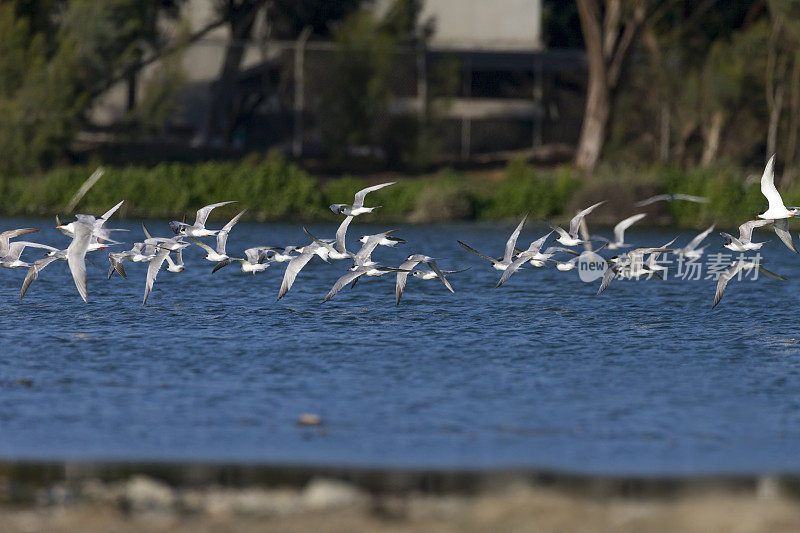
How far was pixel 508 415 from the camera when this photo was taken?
1573 centimetres

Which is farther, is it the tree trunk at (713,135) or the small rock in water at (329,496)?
the tree trunk at (713,135)

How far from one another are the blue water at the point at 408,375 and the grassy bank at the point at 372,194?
1271cm

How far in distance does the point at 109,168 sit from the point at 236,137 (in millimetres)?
9252

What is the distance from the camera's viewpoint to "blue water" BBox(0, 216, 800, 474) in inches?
550

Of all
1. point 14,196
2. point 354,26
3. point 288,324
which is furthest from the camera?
point 354,26

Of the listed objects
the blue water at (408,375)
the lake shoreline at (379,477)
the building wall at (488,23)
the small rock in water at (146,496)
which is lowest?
the blue water at (408,375)

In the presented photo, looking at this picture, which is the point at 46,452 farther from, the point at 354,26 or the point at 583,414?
the point at 354,26

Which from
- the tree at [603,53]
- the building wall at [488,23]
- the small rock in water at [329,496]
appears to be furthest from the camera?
the building wall at [488,23]

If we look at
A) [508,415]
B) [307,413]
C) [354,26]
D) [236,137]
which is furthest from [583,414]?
[236,137]

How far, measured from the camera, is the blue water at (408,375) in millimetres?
13977

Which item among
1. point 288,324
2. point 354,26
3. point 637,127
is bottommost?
point 288,324

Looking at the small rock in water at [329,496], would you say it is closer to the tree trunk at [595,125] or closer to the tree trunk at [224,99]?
the tree trunk at [595,125]

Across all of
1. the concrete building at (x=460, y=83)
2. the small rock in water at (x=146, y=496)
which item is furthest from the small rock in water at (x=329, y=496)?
the concrete building at (x=460, y=83)

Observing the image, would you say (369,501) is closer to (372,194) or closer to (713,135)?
(372,194)
